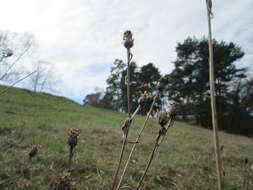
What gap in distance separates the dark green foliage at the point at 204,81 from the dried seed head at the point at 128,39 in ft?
69.5

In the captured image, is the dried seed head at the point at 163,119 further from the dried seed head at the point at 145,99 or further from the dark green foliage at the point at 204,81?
the dark green foliage at the point at 204,81

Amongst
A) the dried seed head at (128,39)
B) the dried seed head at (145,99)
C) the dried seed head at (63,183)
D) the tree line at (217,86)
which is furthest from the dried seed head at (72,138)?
the tree line at (217,86)

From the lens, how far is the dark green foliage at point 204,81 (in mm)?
22109

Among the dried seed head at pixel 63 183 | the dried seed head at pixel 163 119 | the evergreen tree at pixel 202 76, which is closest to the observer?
the dried seed head at pixel 63 183

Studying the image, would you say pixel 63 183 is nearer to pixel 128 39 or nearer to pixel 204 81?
pixel 128 39

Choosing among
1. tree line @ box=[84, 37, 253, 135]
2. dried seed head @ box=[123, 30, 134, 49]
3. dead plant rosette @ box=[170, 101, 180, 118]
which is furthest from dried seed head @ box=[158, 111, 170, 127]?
tree line @ box=[84, 37, 253, 135]

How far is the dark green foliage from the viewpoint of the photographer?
2211cm

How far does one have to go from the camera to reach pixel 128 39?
80 cm

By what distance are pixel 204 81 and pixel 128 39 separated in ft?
76.8

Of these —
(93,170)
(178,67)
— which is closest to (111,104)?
(178,67)

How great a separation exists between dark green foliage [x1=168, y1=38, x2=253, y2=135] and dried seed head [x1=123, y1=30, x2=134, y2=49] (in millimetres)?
21183

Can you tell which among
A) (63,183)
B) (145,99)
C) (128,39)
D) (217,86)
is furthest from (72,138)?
(217,86)

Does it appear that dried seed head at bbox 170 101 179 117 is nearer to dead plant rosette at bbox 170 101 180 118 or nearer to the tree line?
dead plant rosette at bbox 170 101 180 118

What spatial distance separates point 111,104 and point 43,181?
40.0 m
